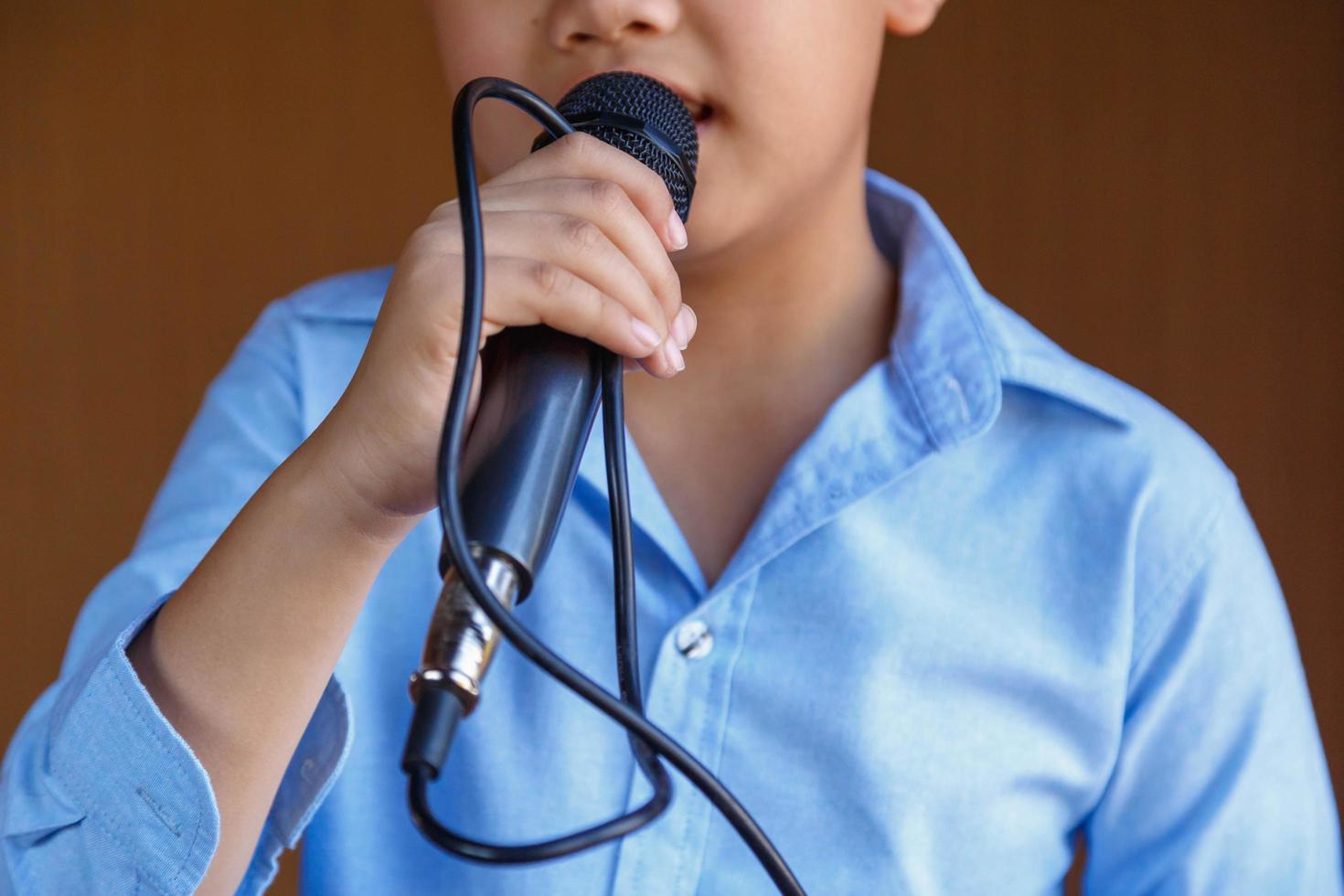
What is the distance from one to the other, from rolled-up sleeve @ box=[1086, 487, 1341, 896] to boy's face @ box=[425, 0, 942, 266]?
0.95ft

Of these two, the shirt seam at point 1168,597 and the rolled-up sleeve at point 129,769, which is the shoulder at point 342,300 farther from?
the shirt seam at point 1168,597

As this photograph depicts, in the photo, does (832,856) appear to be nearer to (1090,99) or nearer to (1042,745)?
(1042,745)

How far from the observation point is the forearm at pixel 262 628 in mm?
517

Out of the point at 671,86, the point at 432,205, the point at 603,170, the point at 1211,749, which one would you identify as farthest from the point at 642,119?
the point at 432,205

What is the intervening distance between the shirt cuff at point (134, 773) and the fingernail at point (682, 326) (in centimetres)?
25

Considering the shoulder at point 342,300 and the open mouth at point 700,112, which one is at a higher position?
the open mouth at point 700,112

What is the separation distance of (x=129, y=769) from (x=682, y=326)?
0.95ft

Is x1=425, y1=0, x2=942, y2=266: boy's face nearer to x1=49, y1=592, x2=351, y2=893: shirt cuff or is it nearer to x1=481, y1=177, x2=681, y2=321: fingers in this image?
x1=481, y1=177, x2=681, y2=321: fingers

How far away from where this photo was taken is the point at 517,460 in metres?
0.37

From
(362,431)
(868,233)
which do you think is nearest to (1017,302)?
(868,233)

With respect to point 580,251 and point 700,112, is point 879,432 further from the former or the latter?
point 580,251

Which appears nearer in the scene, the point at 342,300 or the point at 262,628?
the point at 262,628

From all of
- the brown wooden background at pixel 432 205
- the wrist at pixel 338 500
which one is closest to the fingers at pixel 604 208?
the wrist at pixel 338 500

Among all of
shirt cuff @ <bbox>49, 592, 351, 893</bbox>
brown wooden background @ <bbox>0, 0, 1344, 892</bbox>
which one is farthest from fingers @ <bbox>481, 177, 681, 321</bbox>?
brown wooden background @ <bbox>0, 0, 1344, 892</bbox>
